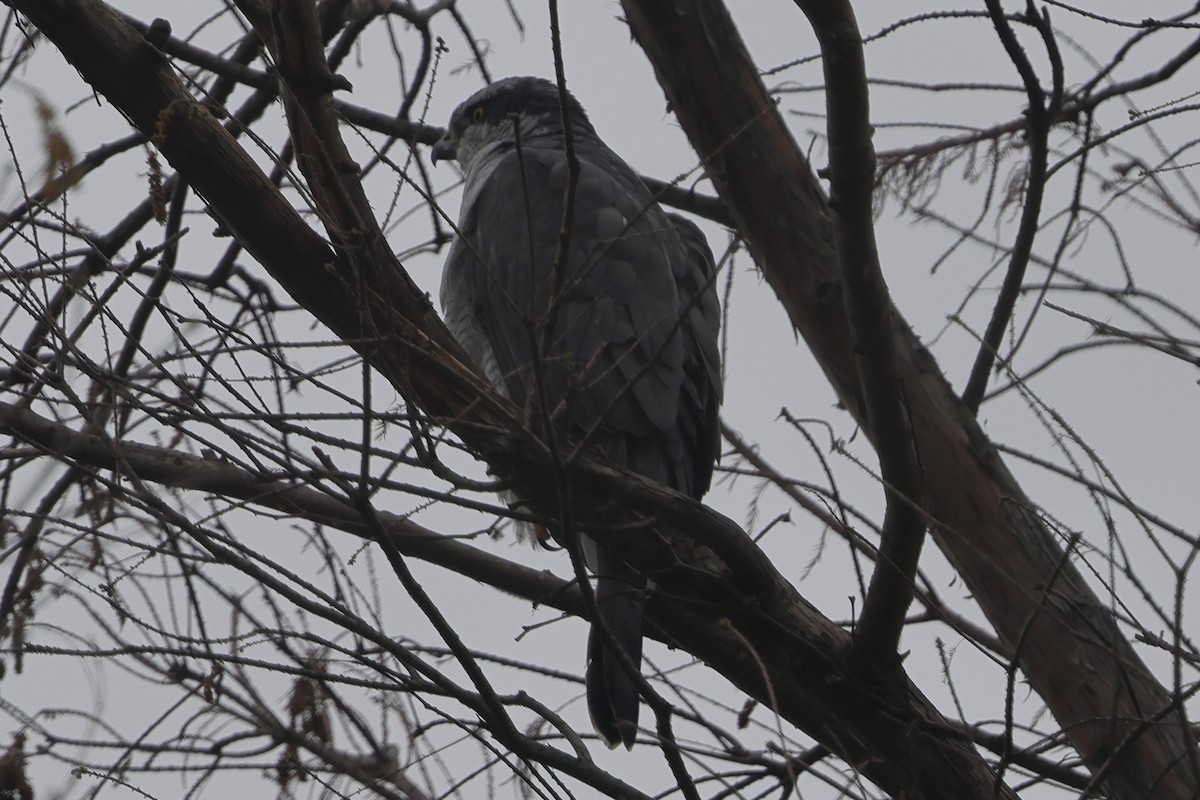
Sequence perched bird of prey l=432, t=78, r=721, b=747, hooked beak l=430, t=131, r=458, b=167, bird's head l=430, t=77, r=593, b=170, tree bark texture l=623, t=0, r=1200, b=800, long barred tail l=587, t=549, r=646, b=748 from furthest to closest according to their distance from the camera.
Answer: hooked beak l=430, t=131, r=458, b=167, bird's head l=430, t=77, r=593, b=170, perched bird of prey l=432, t=78, r=721, b=747, long barred tail l=587, t=549, r=646, b=748, tree bark texture l=623, t=0, r=1200, b=800

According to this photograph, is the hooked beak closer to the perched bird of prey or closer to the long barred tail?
the perched bird of prey

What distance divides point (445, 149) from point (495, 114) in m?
0.35

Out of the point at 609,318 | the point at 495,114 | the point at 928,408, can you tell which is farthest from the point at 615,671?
the point at 495,114

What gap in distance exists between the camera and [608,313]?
4309 millimetres

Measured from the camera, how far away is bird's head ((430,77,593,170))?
6.08 metres

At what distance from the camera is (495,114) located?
20.3 feet

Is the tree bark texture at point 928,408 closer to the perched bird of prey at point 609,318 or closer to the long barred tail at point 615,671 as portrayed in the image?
the perched bird of prey at point 609,318

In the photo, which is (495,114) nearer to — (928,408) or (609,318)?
(609,318)

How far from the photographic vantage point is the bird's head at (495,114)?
6.08 m

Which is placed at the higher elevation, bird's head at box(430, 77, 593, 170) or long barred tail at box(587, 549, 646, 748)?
bird's head at box(430, 77, 593, 170)

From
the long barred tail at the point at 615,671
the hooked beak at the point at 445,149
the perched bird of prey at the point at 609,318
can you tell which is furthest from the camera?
the hooked beak at the point at 445,149

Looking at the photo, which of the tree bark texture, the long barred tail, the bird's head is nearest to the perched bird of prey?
the long barred tail

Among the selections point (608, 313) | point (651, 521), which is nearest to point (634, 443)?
point (608, 313)

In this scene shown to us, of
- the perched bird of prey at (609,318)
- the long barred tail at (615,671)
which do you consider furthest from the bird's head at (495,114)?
the long barred tail at (615,671)
